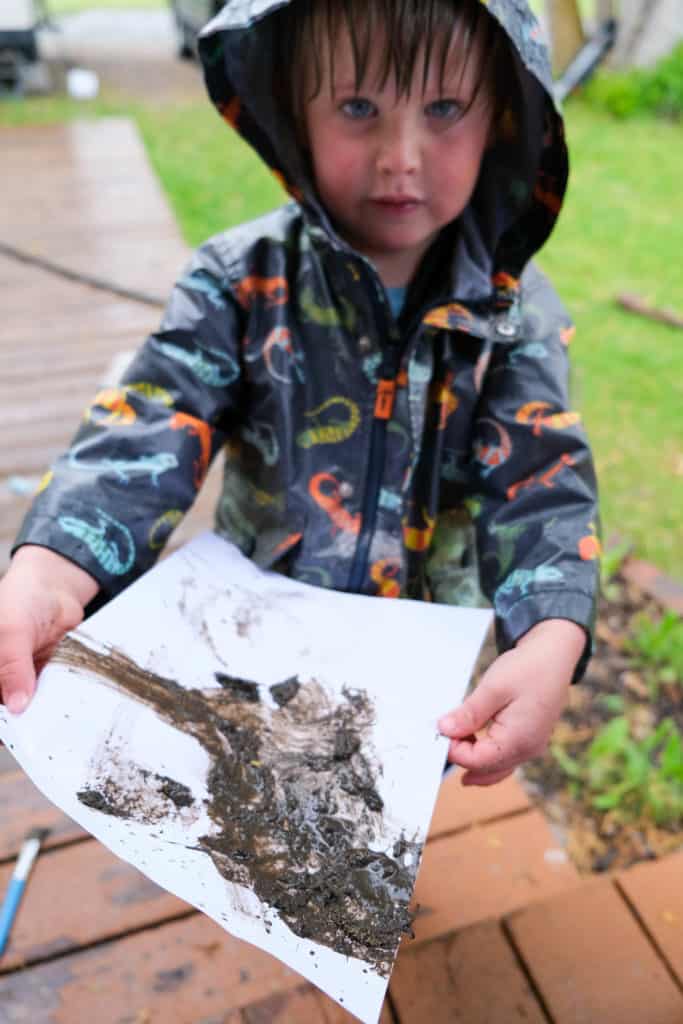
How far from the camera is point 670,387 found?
11.0 ft

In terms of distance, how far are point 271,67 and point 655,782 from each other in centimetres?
154

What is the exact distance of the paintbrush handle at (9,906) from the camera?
48.7 inches

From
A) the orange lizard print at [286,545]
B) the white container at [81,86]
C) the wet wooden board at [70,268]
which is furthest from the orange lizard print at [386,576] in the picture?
the white container at [81,86]

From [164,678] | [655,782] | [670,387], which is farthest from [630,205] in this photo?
[164,678]

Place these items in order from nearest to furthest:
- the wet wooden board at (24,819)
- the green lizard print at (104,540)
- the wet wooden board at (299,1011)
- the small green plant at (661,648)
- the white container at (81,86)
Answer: the green lizard print at (104,540)
the wet wooden board at (299,1011)
the wet wooden board at (24,819)
the small green plant at (661,648)
the white container at (81,86)

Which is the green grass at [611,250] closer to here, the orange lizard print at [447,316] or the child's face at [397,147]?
the orange lizard print at [447,316]

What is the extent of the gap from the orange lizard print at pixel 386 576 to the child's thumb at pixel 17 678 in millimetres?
479

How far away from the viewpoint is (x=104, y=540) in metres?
0.99

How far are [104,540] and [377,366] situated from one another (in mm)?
415

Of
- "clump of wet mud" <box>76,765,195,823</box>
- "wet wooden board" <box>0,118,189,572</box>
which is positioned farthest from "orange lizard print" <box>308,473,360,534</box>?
"wet wooden board" <box>0,118,189,572</box>

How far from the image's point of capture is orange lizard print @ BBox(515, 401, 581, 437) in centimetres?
109

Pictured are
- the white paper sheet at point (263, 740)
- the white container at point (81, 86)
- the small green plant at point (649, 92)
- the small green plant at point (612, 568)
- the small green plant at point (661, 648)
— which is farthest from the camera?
the small green plant at point (649, 92)

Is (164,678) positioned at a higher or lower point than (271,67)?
lower

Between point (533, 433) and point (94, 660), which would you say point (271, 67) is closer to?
point (533, 433)
